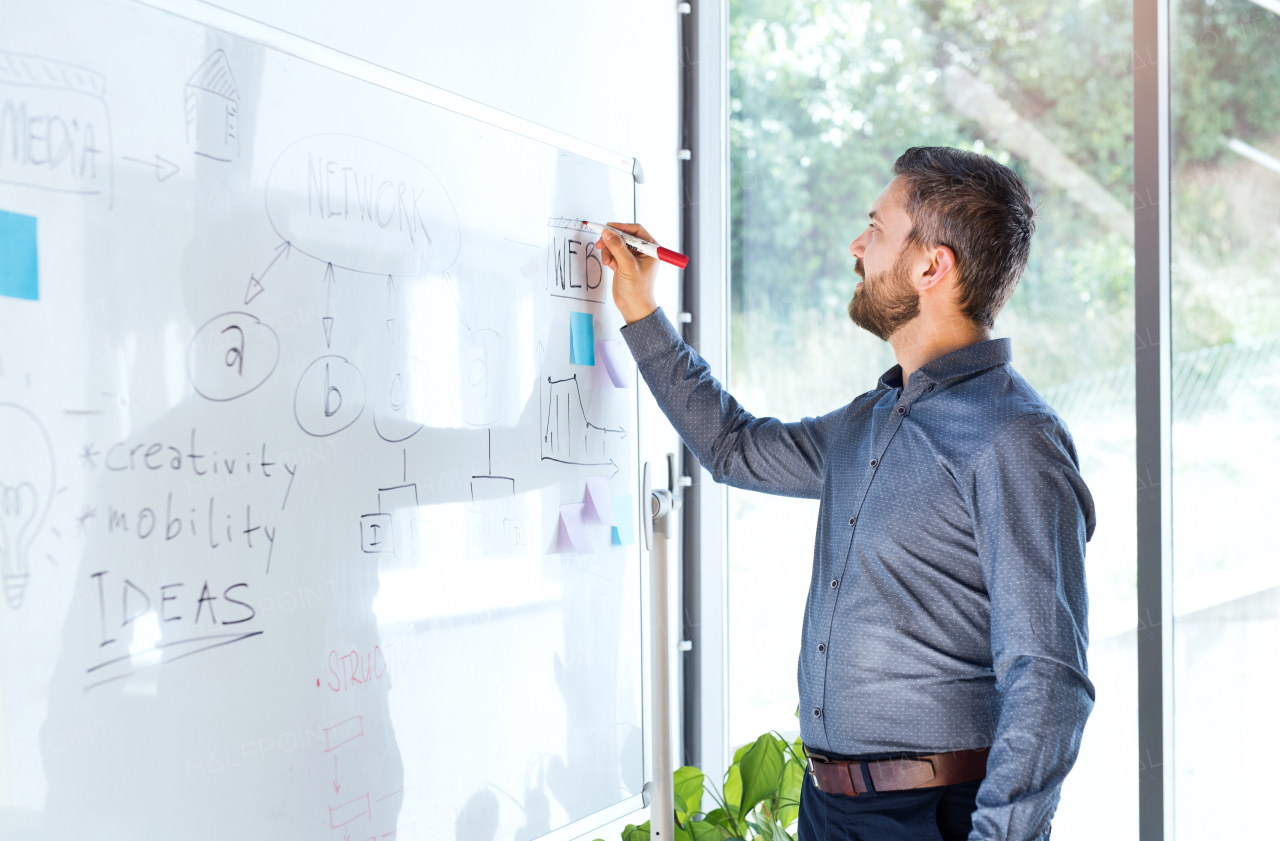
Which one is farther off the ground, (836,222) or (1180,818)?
(836,222)

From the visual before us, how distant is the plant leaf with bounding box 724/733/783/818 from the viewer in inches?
63.2

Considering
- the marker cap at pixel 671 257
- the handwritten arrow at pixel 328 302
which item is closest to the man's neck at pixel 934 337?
the marker cap at pixel 671 257

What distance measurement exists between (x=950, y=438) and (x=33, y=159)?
1108 millimetres

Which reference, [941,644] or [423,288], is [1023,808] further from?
[423,288]

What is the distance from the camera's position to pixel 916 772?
1.17 metres

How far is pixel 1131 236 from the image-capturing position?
1761mm

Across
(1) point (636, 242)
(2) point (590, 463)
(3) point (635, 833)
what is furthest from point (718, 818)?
(1) point (636, 242)

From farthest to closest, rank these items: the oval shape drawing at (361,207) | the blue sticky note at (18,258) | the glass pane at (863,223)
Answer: the glass pane at (863,223) < the oval shape drawing at (361,207) < the blue sticky note at (18,258)

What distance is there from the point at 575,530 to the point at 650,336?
352mm

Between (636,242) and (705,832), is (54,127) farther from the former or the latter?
(705,832)

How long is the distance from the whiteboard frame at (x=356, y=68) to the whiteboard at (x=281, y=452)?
15mm

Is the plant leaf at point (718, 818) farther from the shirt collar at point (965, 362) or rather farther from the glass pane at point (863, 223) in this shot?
the shirt collar at point (965, 362)

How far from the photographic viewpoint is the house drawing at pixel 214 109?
0.99m

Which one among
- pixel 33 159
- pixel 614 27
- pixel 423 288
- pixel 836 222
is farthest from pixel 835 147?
pixel 33 159
